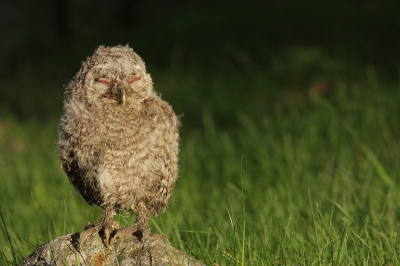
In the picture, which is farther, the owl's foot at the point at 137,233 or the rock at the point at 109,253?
the owl's foot at the point at 137,233

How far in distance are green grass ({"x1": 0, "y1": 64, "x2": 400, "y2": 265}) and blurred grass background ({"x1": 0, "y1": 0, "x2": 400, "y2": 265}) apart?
0.08 ft

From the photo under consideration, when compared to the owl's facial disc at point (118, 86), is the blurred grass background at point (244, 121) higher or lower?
lower

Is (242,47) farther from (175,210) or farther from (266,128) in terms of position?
(175,210)

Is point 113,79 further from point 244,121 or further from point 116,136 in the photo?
point 244,121

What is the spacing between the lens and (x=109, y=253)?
3.17 metres

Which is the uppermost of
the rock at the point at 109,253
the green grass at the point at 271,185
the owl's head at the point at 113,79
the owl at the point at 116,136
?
the owl's head at the point at 113,79

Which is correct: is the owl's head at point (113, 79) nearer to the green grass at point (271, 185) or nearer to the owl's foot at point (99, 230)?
the owl's foot at point (99, 230)

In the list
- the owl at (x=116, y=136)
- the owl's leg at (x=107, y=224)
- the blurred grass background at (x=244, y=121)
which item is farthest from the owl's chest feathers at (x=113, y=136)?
the blurred grass background at (x=244, y=121)

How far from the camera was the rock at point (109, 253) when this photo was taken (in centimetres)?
308

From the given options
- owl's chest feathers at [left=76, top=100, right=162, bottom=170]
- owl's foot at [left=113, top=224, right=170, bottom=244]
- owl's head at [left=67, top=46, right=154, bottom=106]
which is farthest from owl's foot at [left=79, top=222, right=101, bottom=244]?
owl's head at [left=67, top=46, right=154, bottom=106]

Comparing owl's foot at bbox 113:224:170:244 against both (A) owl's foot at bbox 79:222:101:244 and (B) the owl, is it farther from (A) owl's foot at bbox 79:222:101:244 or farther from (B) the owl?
(A) owl's foot at bbox 79:222:101:244

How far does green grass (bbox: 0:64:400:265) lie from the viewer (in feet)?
12.7

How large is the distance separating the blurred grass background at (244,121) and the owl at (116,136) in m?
0.42

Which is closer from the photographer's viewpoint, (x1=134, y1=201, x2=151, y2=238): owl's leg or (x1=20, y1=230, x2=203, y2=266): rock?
(x1=20, y1=230, x2=203, y2=266): rock
